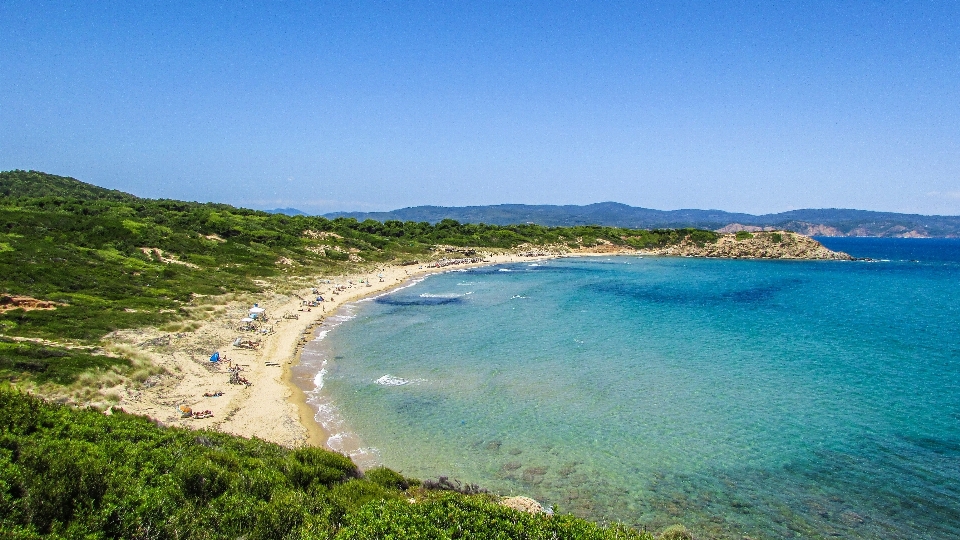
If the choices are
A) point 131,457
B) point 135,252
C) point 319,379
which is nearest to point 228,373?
point 319,379

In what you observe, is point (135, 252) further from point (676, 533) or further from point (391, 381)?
point (676, 533)

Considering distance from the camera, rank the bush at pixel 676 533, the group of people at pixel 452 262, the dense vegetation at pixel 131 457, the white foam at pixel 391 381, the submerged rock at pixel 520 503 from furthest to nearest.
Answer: the group of people at pixel 452 262 < the white foam at pixel 391 381 < the submerged rock at pixel 520 503 < the bush at pixel 676 533 < the dense vegetation at pixel 131 457

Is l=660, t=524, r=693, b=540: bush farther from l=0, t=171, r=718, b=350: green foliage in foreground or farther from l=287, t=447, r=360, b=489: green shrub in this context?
l=0, t=171, r=718, b=350: green foliage in foreground

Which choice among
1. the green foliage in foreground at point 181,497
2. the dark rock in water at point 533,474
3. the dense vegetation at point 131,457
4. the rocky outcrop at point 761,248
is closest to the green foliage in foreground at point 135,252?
the dense vegetation at point 131,457

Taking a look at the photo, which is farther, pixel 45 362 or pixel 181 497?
pixel 45 362

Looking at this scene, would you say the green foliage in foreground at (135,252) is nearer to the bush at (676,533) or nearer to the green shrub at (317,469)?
the green shrub at (317,469)

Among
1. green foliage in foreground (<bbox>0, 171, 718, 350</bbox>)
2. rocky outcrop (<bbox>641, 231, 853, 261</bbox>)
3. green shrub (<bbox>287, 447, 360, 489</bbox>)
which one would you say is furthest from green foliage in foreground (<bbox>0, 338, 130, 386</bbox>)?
rocky outcrop (<bbox>641, 231, 853, 261</bbox>)

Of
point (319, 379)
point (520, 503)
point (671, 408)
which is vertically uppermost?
point (520, 503)
